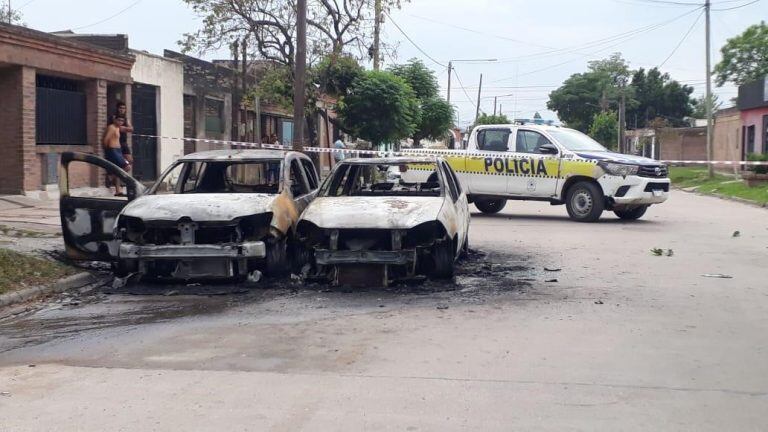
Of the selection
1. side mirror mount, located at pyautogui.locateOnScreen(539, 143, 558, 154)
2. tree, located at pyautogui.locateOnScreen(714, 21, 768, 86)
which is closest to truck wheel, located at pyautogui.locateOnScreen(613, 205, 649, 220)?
side mirror mount, located at pyautogui.locateOnScreen(539, 143, 558, 154)

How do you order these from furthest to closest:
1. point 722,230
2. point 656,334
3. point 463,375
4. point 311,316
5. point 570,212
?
point 570,212, point 722,230, point 311,316, point 656,334, point 463,375

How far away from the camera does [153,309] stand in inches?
322

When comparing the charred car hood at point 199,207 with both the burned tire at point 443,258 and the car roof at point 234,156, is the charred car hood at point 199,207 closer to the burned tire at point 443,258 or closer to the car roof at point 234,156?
the car roof at point 234,156

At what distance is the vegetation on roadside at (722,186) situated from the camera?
24672 mm

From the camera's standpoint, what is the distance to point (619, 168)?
54.0ft

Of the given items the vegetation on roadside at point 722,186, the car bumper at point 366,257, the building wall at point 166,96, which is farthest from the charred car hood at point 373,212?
the vegetation on roadside at point 722,186

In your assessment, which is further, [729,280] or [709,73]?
[709,73]

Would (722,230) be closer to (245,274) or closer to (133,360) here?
(245,274)

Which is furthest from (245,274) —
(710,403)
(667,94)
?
(667,94)

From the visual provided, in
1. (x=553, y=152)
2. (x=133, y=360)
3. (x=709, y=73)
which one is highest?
(x=709, y=73)

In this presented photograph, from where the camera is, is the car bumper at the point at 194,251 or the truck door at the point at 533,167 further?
the truck door at the point at 533,167

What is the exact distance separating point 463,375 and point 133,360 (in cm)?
246

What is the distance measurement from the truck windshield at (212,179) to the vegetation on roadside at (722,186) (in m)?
16.4

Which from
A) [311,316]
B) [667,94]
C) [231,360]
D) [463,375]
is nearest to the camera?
[463,375]
